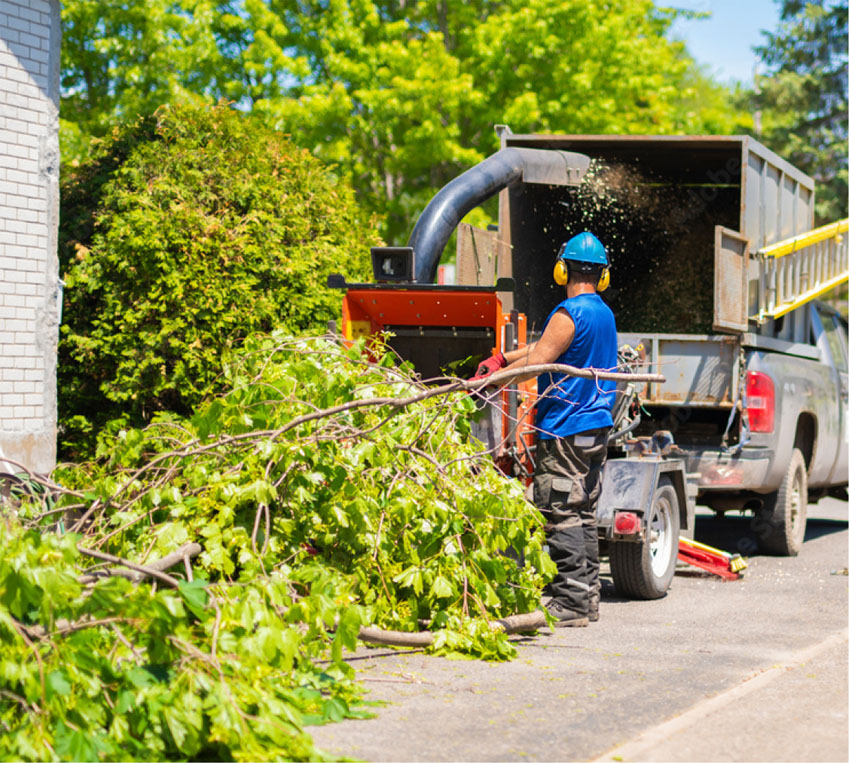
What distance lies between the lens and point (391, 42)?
21.5m

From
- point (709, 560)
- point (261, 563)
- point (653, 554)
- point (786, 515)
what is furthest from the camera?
point (786, 515)

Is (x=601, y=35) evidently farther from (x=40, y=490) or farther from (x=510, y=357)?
(x=40, y=490)

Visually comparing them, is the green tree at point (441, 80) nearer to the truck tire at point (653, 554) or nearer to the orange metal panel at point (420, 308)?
the orange metal panel at point (420, 308)

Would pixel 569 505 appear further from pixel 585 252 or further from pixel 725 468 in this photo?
pixel 725 468

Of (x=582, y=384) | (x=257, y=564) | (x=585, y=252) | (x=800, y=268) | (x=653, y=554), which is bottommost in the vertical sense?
(x=653, y=554)

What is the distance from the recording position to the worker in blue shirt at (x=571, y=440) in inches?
271

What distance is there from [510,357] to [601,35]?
15240 millimetres

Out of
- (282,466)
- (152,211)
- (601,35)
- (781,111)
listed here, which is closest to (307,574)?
(282,466)

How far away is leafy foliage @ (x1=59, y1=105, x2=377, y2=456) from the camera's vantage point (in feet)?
31.2

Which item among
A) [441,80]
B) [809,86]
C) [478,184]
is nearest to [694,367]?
[478,184]

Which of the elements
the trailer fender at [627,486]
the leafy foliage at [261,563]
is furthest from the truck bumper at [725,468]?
the leafy foliage at [261,563]

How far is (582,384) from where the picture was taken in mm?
6984

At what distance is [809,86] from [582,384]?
99.9 ft

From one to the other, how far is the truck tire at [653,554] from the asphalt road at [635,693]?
16cm
